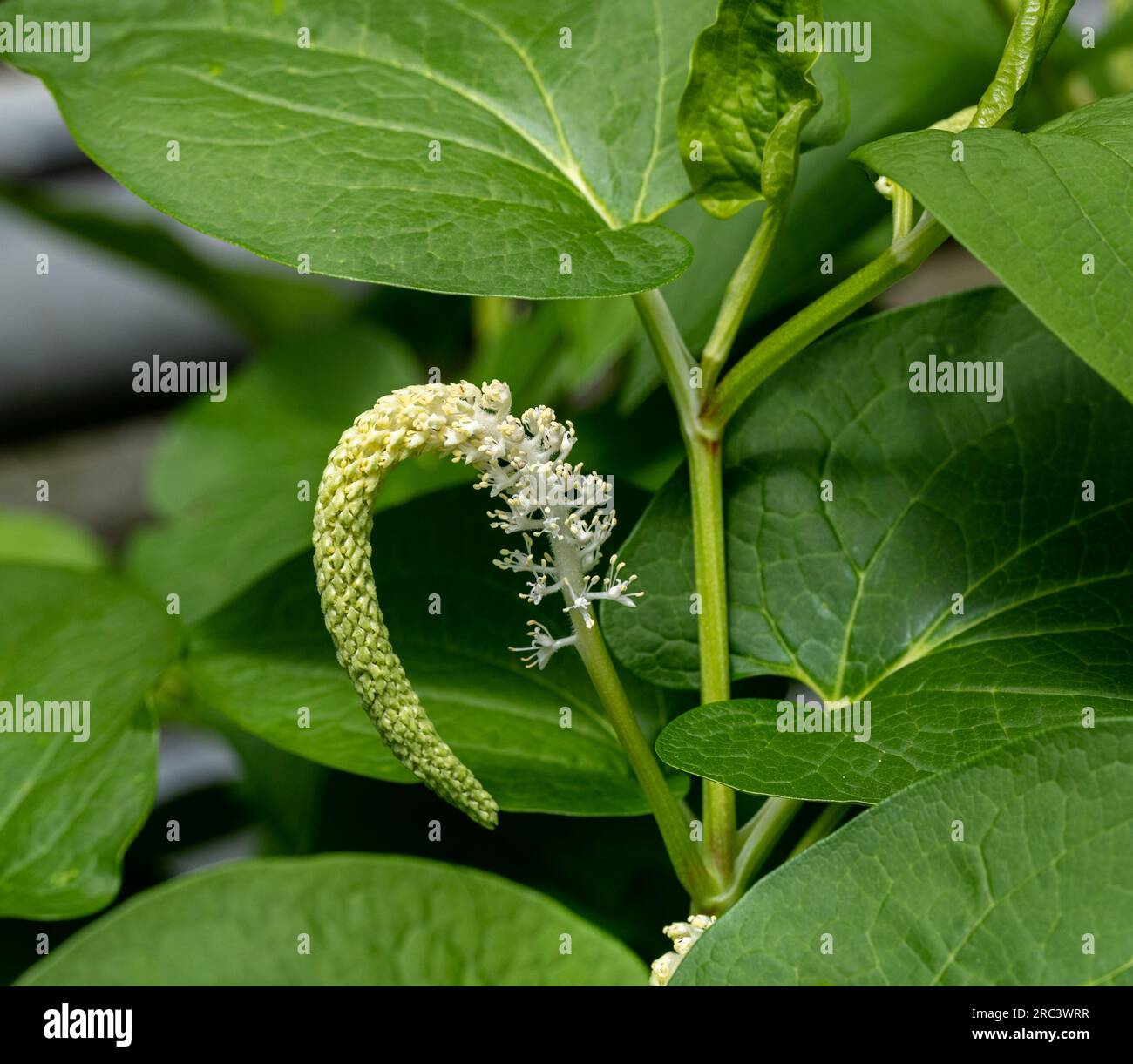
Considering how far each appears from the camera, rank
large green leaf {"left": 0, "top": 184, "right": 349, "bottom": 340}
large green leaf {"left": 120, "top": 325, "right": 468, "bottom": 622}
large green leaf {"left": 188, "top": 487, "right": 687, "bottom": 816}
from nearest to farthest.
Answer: large green leaf {"left": 188, "top": 487, "right": 687, "bottom": 816}, large green leaf {"left": 120, "top": 325, "right": 468, "bottom": 622}, large green leaf {"left": 0, "top": 184, "right": 349, "bottom": 340}

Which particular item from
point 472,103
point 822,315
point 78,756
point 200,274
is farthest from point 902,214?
point 200,274

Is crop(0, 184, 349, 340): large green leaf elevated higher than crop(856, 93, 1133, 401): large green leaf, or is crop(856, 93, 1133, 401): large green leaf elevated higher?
crop(0, 184, 349, 340): large green leaf

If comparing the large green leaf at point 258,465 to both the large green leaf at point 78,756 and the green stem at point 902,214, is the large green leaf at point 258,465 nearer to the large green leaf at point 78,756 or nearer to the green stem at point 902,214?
the large green leaf at point 78,756

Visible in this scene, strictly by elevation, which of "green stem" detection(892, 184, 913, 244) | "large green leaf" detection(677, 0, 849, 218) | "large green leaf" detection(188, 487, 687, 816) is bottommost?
"large green leaf" detection(188, 487, 687, 816)

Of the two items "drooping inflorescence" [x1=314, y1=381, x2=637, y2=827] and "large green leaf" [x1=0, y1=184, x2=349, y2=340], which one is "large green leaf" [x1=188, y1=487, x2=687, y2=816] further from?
"large green leaf" [x1=0, y1=184, x2=349, y2=340]

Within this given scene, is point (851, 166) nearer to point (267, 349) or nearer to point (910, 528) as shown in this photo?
point (910, 528)

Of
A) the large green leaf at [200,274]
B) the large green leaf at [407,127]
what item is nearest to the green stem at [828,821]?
the large green leaf at [407,127]

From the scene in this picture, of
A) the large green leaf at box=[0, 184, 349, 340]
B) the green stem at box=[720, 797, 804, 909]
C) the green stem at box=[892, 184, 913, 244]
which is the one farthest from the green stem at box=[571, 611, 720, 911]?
the large green leaf at box=[0, 184, 349, 340]
